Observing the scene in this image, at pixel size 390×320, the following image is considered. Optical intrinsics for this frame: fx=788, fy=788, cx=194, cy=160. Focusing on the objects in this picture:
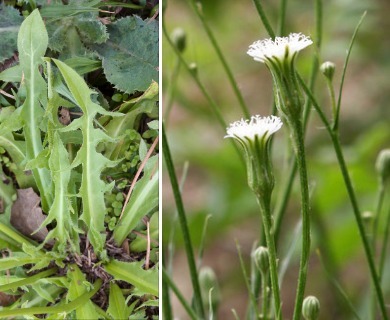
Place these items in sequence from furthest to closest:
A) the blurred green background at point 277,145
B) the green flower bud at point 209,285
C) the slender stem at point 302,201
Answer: the blurred green background at point 277,145
the green flower bud at point 209,285
the slender stem at point 302,201

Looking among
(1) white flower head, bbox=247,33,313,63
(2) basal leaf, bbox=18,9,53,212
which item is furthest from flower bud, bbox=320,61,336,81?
(2) basal leaf, bbox=18,9,53,212

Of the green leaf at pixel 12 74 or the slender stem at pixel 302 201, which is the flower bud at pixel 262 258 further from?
the green leaf at pixel 12 74

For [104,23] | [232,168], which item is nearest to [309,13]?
[232,168]

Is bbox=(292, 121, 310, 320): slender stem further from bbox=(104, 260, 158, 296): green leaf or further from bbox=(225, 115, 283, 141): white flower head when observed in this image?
bbox=(104, 260, 158, 296): green leaf

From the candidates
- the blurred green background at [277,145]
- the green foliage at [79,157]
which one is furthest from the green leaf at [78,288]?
the blurred green background at [277,145]

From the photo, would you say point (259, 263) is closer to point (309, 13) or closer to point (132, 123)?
point (132, 123)

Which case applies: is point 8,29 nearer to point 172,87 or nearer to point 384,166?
point 172,87

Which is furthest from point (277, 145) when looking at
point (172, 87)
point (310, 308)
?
point (310, 308)
